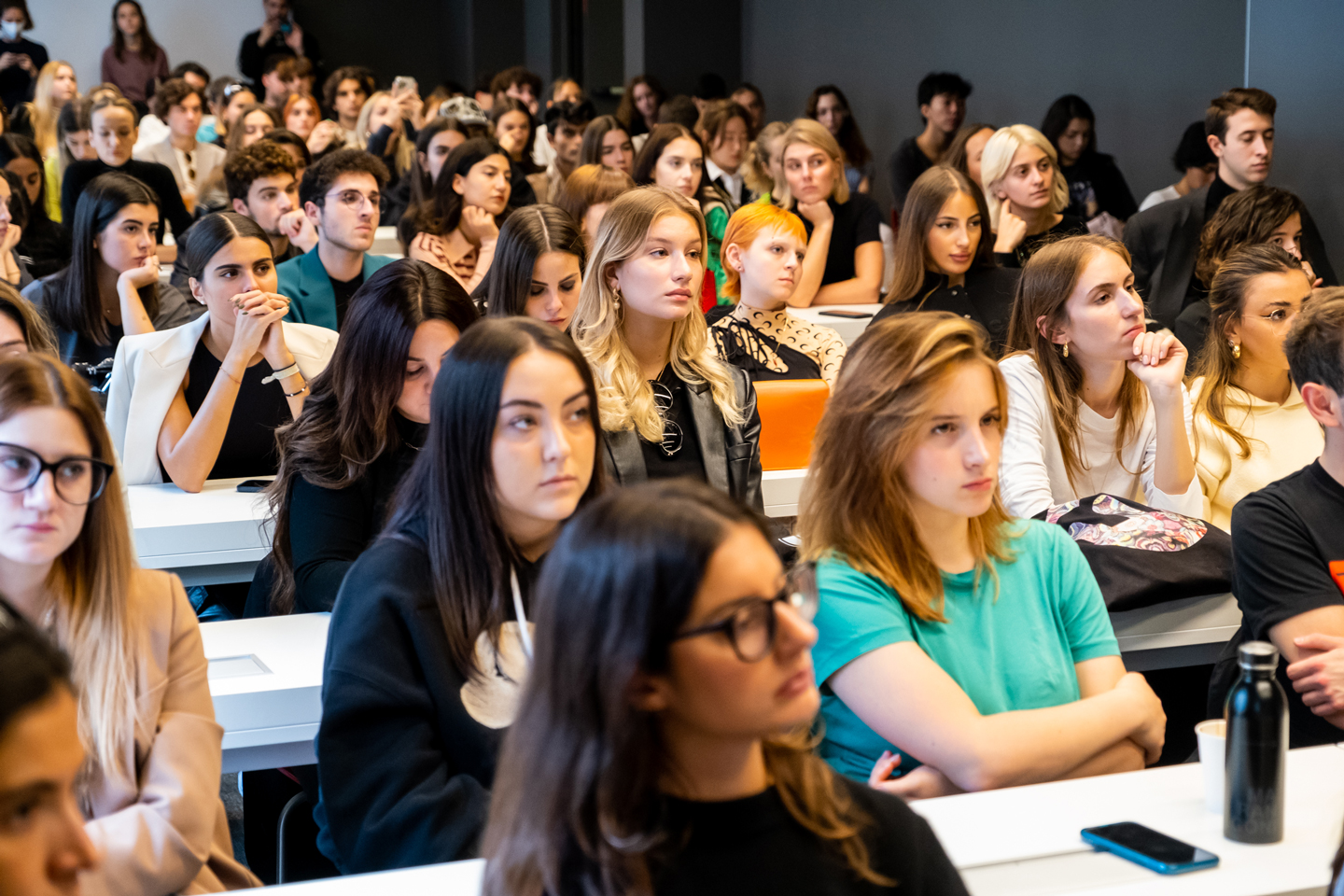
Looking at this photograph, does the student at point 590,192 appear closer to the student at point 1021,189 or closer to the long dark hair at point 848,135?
the student at point 1021,189

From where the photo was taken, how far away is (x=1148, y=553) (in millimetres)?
2529

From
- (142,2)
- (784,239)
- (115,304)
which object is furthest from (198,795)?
(142,2)

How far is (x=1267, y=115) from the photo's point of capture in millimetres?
5352

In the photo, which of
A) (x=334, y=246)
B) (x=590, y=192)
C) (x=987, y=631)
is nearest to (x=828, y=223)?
(x=590, y=192)

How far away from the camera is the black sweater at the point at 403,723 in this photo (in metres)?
1.59

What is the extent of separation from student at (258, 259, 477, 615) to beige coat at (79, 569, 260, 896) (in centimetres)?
74

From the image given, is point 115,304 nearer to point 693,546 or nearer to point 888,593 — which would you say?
point 888,593

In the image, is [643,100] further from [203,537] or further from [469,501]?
[469,501]

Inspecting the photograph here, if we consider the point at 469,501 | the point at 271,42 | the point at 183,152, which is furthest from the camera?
the point at 271,42

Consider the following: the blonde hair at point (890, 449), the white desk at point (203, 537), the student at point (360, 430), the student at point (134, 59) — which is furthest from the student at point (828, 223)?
the student at point (134, 59)

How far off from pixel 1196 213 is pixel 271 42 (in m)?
9.44

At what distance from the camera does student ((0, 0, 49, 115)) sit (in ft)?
32.6

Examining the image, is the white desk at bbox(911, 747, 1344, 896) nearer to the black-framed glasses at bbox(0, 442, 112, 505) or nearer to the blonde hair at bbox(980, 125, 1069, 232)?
the black-framed glasses at bbox(0, 442, 112, 505)

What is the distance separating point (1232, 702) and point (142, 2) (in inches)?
533
